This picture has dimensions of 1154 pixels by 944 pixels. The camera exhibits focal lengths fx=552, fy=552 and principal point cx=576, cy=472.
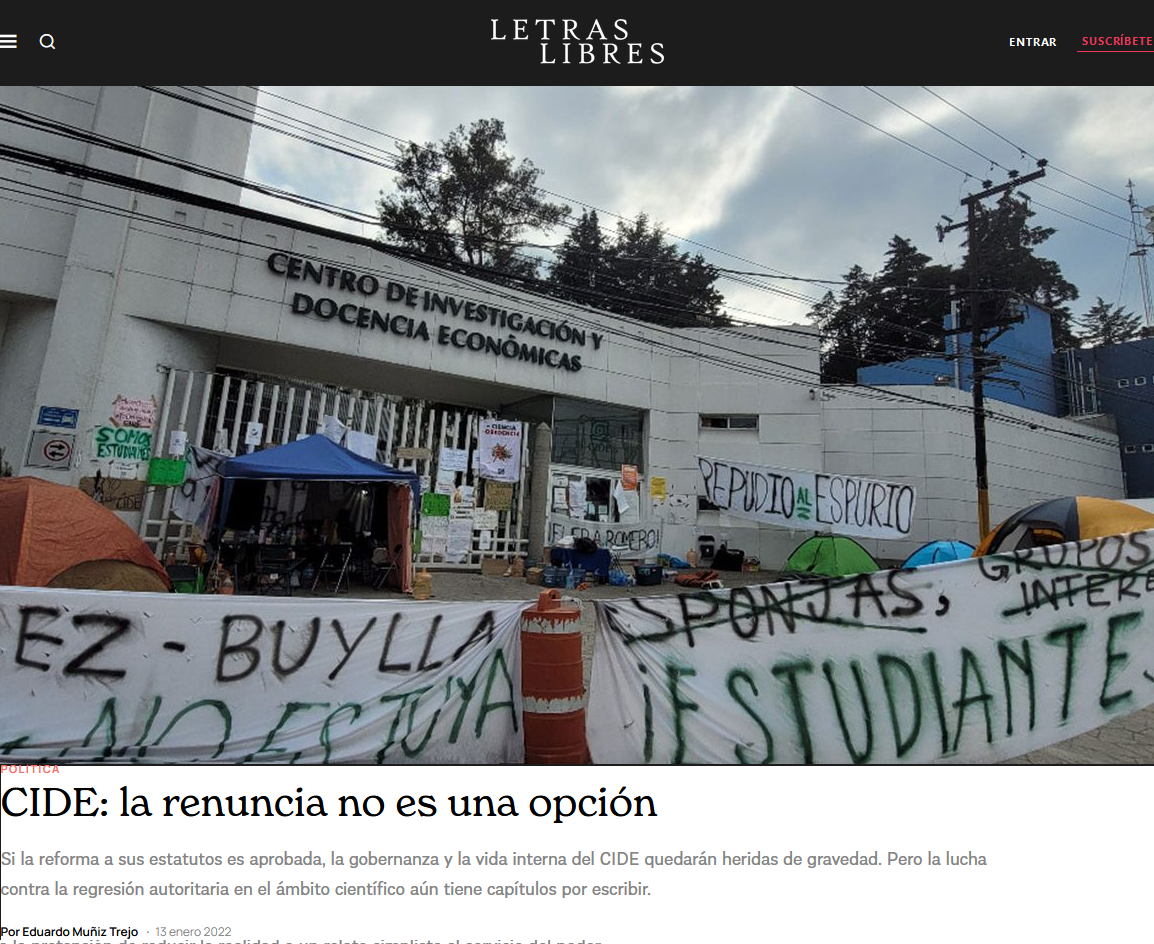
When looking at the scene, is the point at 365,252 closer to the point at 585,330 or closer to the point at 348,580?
the point at 585,330

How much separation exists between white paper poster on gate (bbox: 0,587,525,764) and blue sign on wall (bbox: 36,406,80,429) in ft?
29.0

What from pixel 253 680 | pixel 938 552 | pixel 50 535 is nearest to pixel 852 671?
pixel 253 680

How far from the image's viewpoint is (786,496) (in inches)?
555

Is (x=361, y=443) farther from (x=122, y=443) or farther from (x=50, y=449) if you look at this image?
(x=50, y=449)

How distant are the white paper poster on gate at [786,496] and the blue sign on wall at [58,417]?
12.9 metres

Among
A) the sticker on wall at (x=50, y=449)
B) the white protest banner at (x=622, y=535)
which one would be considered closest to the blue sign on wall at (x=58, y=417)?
the sticker on wall at (x=50, y=449)

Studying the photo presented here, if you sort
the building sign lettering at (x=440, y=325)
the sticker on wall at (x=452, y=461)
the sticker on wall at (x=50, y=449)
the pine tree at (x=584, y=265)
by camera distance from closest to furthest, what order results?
the sticker on wall at (x=50, y=449) < the building sign lettering at (x=440, y=325) < the sticker on wall at (x=452, y=461) < the pine tree at (x=584, y=265)

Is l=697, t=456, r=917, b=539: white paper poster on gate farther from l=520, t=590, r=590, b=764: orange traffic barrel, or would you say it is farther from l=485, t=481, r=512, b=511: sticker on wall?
l=520, t=590, r=590, b=764: orange traffic barrel

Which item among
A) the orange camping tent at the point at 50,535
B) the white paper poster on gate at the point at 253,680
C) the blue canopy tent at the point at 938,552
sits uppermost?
the blue canopy tent at the point at 938,552

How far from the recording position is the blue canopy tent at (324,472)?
847 centimetres

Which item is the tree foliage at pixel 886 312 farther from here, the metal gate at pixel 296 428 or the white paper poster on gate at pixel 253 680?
the white paper poster on gate at pixel 253 680

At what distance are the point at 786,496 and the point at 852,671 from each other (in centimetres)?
1118

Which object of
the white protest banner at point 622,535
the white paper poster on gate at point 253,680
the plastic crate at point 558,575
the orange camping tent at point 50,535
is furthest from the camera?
the white protest banner at point 622,535
